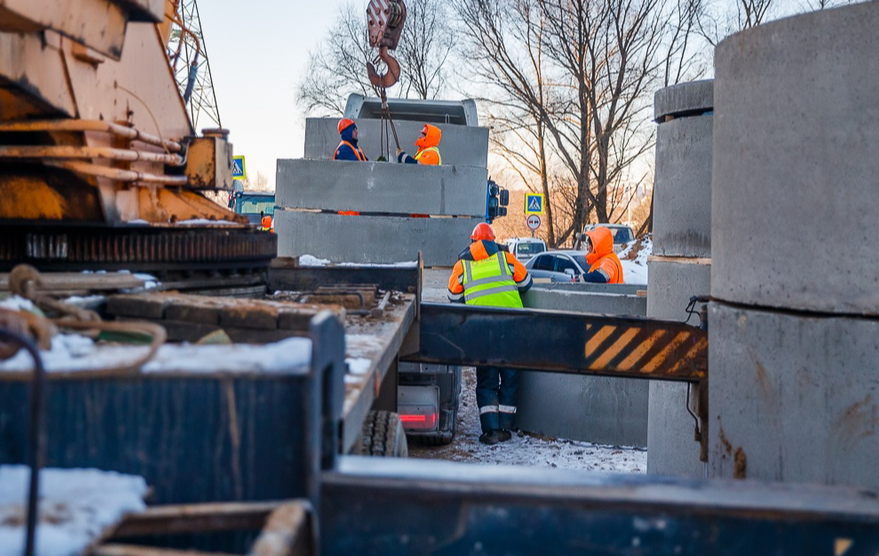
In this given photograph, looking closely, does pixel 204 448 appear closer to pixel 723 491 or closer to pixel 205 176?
pixel 723 491

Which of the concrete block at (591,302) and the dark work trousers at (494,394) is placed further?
the dark work trousers at (494,394)

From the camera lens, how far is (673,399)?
19.9ft

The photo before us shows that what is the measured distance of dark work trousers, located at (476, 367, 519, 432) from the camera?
8.38m

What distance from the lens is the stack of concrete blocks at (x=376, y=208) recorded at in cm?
1053

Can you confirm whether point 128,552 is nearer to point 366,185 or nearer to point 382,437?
point 382,437

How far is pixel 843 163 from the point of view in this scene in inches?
141

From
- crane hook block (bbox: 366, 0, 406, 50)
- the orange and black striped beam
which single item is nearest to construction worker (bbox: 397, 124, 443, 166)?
crane hook block (bbox: 366, 0, 406, 50)

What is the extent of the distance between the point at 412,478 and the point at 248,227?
8.87 feet

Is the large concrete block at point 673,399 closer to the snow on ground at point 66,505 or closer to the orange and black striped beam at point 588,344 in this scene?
the orange and black striped beam at point 588,344

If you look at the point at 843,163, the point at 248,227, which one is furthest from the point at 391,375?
the point at 843,163

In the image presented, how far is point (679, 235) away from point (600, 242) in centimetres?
413

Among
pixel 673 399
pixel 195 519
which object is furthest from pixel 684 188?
pixel 195 519

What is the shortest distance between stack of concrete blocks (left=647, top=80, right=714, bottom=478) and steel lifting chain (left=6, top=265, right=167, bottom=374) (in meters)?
4.24

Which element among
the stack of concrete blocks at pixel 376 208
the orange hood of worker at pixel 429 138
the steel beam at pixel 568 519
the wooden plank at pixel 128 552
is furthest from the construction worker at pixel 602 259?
the wooden plank at pixel 128 552
